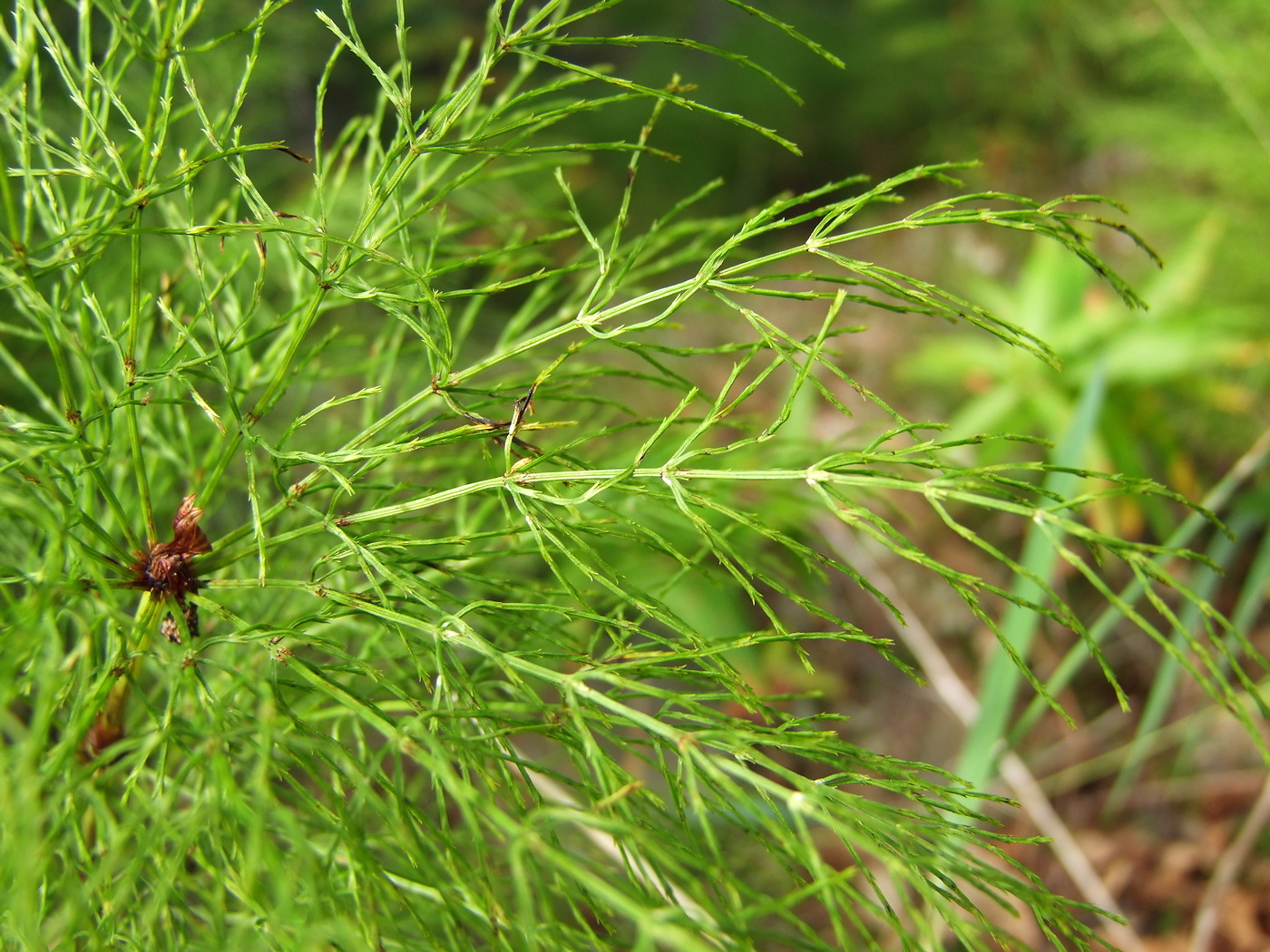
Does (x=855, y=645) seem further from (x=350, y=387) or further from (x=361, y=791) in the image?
(x=361, y=791)

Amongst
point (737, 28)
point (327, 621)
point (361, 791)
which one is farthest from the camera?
point (737, 28)

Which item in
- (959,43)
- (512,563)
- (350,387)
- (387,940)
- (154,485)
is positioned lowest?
(350,387)

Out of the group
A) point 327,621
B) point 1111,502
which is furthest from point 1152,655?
point 327,621

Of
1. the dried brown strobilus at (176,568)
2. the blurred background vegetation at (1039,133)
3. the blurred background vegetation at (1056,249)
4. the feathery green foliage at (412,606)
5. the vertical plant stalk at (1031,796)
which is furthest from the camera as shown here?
the blurred background vegetation at (1039,133)

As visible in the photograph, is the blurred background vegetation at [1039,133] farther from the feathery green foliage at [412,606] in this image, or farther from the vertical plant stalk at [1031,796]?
the feathery green foliage at [412,606]

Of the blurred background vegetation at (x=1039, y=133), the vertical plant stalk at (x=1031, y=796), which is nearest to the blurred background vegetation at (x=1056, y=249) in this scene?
the blurred background vegetation at (x=1039, y=133)

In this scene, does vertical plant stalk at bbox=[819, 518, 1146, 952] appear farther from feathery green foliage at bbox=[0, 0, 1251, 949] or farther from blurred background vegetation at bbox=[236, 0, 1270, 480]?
feathery green foliage at bbox=[0, 0, 1251, 949]

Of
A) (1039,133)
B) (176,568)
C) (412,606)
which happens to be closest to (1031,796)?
(412,606)

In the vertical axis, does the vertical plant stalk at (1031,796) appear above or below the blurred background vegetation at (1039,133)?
below
